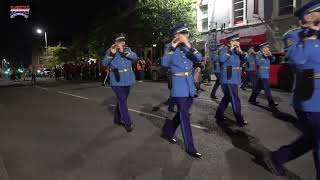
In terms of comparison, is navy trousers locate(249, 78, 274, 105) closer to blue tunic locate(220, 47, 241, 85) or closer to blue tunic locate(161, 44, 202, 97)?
blue tunic locate(220, 47, 241, 85)

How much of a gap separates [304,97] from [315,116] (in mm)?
236

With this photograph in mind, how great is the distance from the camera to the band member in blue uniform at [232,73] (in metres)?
9.91

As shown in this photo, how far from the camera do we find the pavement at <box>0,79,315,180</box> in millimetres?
6547

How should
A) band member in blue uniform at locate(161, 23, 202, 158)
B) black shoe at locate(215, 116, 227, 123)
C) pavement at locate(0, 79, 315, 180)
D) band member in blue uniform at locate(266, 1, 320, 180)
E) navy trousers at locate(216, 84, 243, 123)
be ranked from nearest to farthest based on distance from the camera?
band member in blue uniform at locate(266, 1, 320, 180) < pavement at locate(0, 79, 315, 180) < band member in blue uniform at locate(161, 23, 202, 158) < navy trousers at locate(216, 84, 243, 123) < black shoe at locate(215, 116, 227, 123)

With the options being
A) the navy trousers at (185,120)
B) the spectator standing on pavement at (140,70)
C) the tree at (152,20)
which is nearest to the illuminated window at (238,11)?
the tree at (152,20)

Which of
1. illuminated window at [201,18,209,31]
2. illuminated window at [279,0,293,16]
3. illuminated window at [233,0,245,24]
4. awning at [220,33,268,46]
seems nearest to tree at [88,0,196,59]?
illuminated window at [201,18,209,31]

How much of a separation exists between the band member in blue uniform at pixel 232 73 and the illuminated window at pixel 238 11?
76.3ft

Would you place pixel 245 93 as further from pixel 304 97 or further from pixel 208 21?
pixel 208 21

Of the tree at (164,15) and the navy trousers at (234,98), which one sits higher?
the tree at (164,15)

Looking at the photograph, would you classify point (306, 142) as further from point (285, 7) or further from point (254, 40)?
point (254, 40)

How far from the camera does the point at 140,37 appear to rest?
127ft

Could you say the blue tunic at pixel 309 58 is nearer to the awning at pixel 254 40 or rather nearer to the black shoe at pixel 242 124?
the black shoe at pixel 242 124
